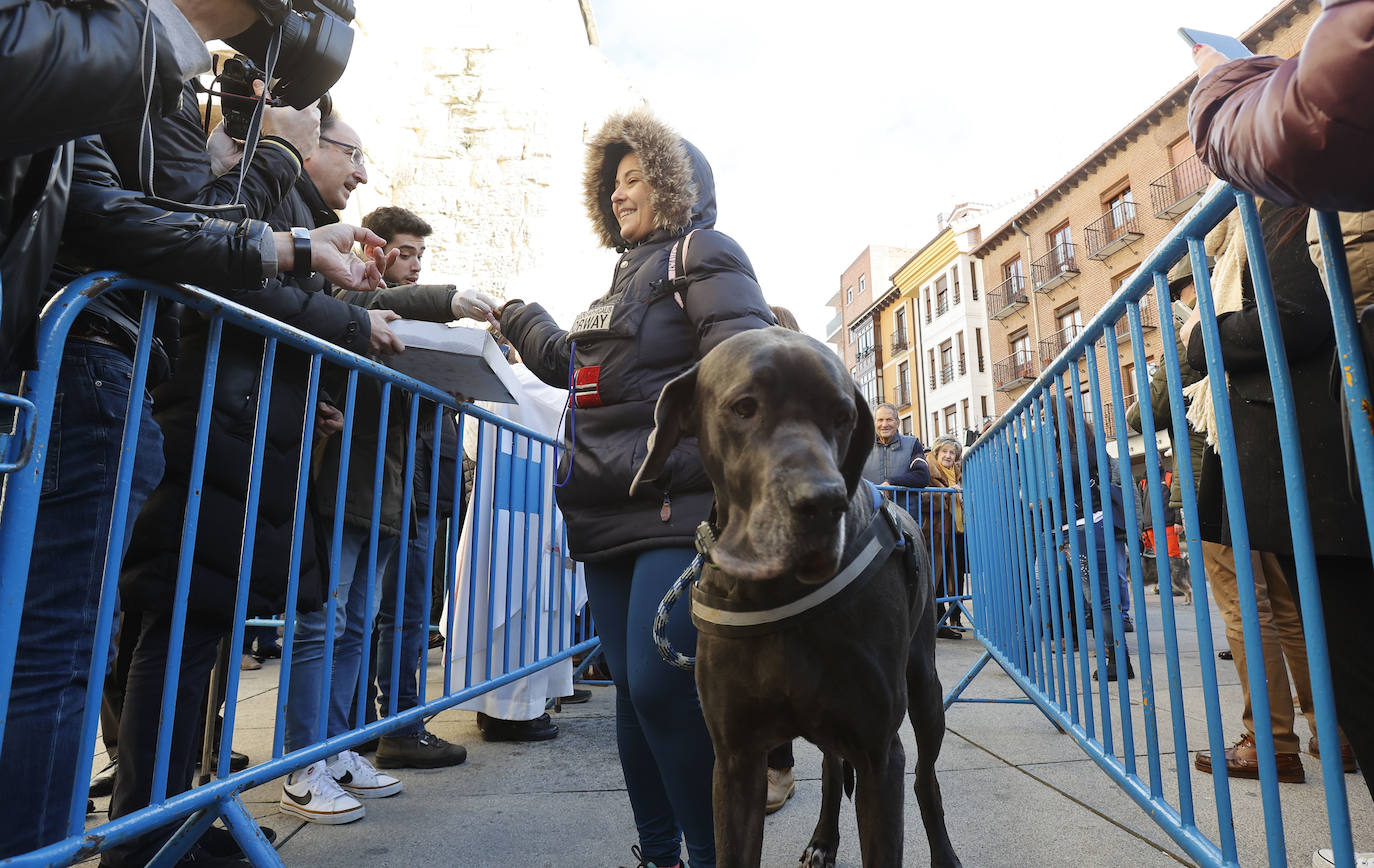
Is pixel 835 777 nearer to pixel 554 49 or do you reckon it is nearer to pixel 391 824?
pixel 391 824

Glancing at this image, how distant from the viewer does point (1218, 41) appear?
1.32m

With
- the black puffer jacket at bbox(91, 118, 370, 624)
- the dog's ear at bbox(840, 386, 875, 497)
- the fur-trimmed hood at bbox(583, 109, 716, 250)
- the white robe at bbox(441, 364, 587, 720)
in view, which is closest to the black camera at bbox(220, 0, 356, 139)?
the black puffer jacket at bbox(91, 118, 370, 624)

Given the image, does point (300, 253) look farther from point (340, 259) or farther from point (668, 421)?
point (668, 421)

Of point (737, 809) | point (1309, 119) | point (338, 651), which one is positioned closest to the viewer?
point (1309, 119)

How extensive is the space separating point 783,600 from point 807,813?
1626mm

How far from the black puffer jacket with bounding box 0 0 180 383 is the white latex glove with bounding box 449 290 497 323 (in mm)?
1476

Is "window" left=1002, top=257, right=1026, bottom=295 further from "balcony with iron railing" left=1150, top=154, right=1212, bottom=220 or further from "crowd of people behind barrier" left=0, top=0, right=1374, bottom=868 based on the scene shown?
"crowd of people behind barrier" left=0, top=0, right=1374, bottom=868

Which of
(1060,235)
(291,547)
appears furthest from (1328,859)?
(1060,235)

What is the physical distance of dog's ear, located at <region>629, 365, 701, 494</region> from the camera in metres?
1.80

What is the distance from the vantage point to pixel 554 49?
49.9 ft

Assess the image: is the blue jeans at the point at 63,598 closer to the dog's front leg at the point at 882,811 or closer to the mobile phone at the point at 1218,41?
the dog's front leg at the point at 882,811

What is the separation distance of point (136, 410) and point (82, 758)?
27.1 inches

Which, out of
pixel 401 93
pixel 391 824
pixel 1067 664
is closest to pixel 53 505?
pixel 391 824

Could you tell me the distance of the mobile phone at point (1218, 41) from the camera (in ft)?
4.18
